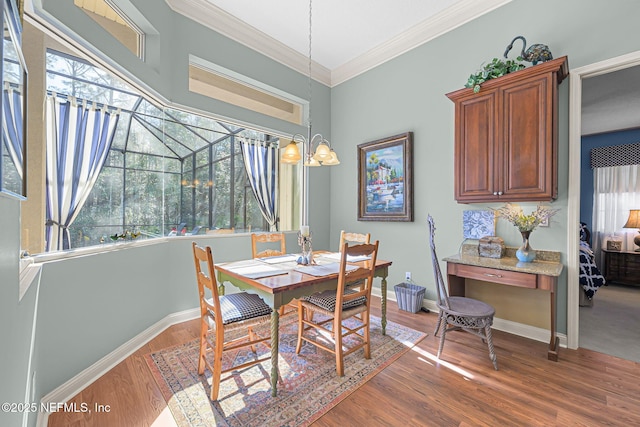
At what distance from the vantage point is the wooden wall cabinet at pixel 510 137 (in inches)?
92.7

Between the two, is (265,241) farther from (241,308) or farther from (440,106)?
(440,106)

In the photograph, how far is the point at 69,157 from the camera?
86.3 inches

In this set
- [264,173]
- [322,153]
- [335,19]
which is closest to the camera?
[322,153]

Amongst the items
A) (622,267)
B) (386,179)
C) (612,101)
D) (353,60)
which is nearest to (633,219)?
(622,267)

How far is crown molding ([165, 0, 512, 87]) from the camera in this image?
3.03 meters

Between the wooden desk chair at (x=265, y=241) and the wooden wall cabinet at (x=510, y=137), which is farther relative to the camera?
the wooden desk chair at (x=265, y=241)

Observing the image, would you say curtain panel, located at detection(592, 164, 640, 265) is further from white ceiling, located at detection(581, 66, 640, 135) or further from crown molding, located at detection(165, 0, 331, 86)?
crown molding, located at detection(165, 0, 331, 86)

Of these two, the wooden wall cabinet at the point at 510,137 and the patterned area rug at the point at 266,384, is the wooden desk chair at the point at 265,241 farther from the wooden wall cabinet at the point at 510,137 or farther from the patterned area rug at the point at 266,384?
the wooden wall cabinet at the point at 510,137

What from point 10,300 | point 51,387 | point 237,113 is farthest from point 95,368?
point 237,113

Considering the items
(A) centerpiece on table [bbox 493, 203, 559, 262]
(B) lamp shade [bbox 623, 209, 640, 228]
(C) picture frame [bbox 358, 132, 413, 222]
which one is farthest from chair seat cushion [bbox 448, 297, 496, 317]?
(B) lamp shade [bbox 623, 209, 640, 228]

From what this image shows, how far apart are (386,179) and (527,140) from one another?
1696mm

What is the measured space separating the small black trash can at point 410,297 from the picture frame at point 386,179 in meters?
0.87

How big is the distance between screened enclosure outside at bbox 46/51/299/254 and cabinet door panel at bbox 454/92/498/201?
96.6 inches

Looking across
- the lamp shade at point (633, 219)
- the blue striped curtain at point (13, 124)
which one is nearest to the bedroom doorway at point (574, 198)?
the blue striped curtain at point (13, 124)
